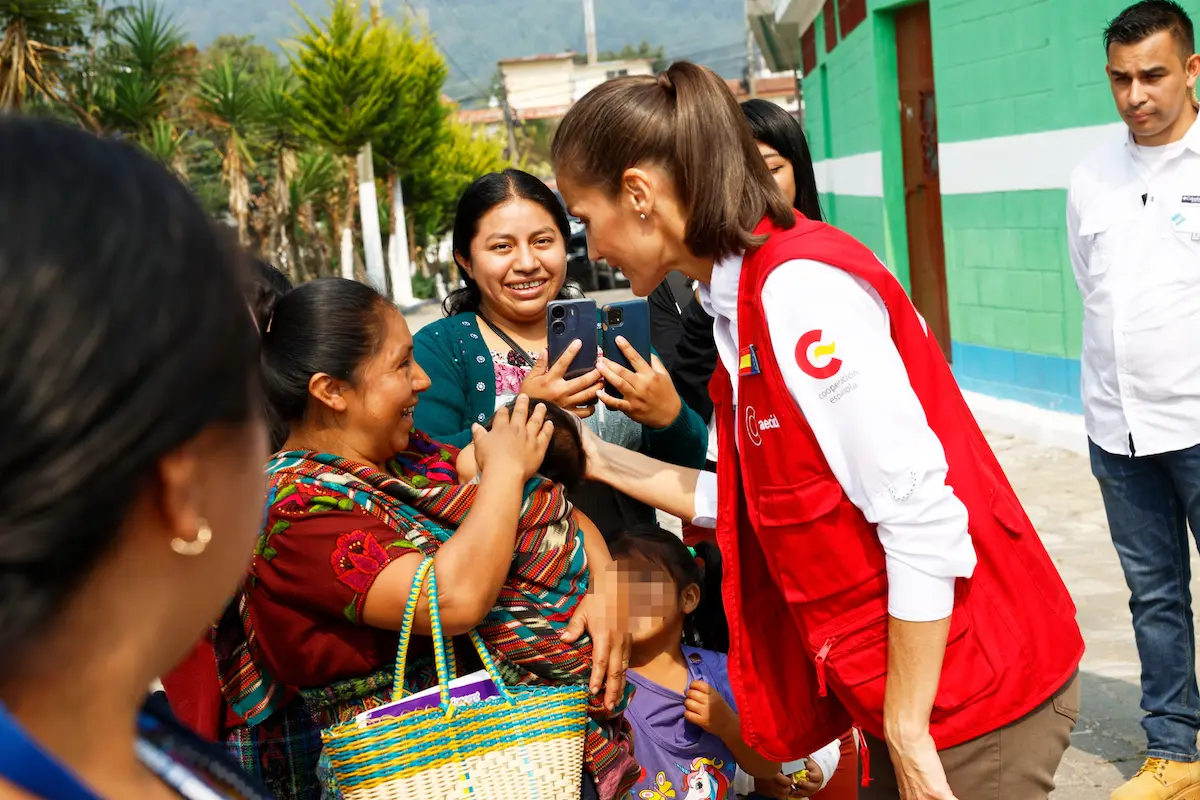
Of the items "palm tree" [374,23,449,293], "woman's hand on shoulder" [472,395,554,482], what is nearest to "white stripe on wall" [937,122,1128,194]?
"woman's hand on shoulder" [472,395,554,482]

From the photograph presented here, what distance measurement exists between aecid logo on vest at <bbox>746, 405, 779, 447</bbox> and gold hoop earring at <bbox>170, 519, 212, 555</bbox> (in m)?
1.08

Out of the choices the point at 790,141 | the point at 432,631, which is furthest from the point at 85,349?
the point at 790,141

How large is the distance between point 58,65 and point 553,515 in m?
Result: 14.7

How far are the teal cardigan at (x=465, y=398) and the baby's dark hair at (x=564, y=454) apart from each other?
32 centimetres

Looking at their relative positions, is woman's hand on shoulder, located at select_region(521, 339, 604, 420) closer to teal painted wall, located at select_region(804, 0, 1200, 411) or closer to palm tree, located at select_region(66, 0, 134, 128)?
teal painted wall, located at select_region(804, 0, 1200, 411)

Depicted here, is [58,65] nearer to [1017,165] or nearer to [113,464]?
[1017,165]

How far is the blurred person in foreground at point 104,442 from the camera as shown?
66cm

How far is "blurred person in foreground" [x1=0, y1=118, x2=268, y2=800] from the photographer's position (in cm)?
66

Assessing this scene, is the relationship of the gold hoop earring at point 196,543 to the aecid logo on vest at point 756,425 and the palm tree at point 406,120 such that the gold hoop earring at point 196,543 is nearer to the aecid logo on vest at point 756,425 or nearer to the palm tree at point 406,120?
the aecid logo on vest at point 756,425

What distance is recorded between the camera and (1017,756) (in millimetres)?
1812

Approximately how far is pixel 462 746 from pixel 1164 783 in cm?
229

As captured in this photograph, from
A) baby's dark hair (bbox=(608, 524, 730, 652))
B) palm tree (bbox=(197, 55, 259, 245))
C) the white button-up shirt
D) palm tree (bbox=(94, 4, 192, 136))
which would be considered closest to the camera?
baby's dark hair (bbox=(608, 524, 730, 652))

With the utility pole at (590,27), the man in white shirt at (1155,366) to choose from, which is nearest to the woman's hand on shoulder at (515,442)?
the man in white shirt at (1155,366)

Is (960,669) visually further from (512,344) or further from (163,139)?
(163,139)
